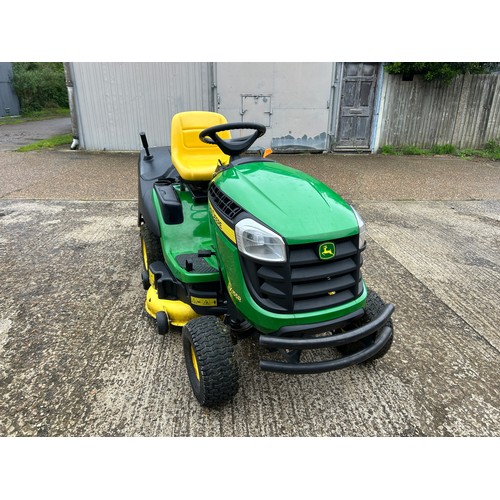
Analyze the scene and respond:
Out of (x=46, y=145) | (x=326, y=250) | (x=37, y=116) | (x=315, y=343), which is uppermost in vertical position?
(x=326, y=250)

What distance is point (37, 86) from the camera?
20297 mm

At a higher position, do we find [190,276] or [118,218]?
[190,276]

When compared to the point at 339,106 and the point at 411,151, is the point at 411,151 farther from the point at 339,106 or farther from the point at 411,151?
the point at 339,106

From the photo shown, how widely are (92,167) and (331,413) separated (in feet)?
23.7

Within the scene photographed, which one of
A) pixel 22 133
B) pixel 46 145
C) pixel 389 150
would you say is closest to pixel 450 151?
pixel 389 150

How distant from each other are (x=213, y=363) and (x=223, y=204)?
80 centimetres

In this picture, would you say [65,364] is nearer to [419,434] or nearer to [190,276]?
[190,276]

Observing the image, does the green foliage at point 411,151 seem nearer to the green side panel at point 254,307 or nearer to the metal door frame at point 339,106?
the metal door frame at point 339,106

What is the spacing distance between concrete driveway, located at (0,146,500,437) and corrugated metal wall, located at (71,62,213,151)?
4437mm

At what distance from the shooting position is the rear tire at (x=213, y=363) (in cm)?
190

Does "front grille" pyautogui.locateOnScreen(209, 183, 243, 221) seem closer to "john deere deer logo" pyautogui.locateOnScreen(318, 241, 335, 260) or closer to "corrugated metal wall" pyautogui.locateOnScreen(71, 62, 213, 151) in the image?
"john deere deer logo" pyautogui.locateOnScreen(318, 241, 335, 260)

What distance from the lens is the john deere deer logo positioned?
1.81m

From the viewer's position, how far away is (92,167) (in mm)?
7855

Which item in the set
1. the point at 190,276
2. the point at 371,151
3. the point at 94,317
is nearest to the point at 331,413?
the point at 190,276
